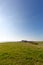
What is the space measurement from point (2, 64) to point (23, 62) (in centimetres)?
320

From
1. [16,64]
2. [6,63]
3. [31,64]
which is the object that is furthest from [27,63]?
[6,63]

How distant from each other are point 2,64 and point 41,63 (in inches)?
228

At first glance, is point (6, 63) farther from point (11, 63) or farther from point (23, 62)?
point (23, 62)

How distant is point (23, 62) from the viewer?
15.3m

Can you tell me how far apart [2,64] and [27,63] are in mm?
3705

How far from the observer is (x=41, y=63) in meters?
15.0

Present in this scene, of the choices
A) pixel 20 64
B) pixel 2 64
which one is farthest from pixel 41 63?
pixel 2 64

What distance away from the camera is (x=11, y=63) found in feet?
48.9

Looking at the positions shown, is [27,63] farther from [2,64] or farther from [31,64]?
[2,64]

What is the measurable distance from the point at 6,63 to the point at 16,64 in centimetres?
154

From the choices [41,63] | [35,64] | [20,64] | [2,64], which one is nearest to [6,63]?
[2,64]

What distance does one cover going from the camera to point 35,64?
1457cm

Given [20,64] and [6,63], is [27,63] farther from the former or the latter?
[6,63]

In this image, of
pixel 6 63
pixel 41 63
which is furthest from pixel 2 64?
pixel 41 63
